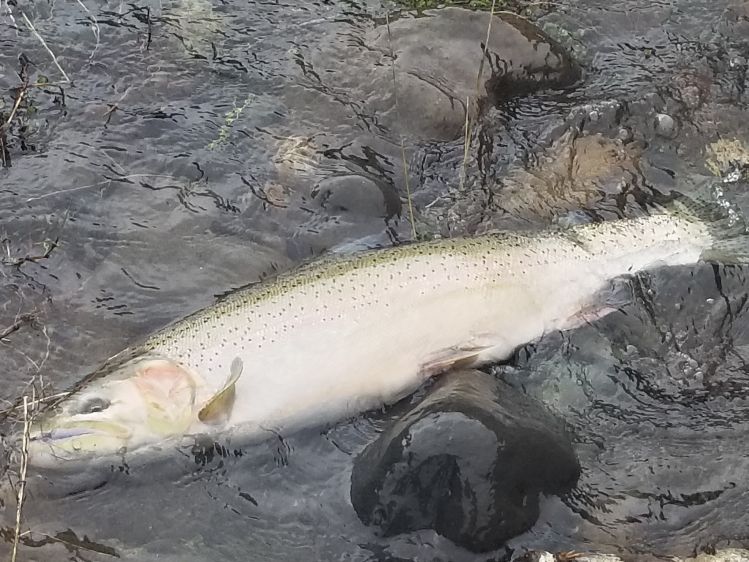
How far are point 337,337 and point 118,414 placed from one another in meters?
1.22

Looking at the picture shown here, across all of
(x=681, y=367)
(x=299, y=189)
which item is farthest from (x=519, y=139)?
(x=681, y=367)

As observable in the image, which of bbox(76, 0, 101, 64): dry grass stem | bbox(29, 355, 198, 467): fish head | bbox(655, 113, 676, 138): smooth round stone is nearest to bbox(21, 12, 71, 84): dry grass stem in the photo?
bbox(76, 0, 101, 64): dry grass stem

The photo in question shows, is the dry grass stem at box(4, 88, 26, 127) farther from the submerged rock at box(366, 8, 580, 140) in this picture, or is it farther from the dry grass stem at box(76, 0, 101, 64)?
the submerged rock at box(366, 8, 580, 140)

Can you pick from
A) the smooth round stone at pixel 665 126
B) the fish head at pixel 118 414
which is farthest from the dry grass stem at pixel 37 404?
the smooth round stone at pixel 665 126

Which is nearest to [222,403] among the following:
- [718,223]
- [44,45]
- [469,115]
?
[469,115]

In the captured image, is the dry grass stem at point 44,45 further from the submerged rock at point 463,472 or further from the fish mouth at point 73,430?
the submerged rock at point 463,472

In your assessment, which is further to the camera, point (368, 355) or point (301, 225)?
point (301, 225)

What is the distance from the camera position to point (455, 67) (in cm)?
598

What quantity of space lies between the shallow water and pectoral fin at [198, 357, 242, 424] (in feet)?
0.89

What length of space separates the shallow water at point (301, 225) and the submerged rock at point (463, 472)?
13 centimetres

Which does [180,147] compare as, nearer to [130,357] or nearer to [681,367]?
[130,357]

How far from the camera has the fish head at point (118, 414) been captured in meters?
4.21

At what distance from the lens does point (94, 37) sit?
21.5ft

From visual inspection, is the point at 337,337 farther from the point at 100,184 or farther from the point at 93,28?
the point at 93,28
